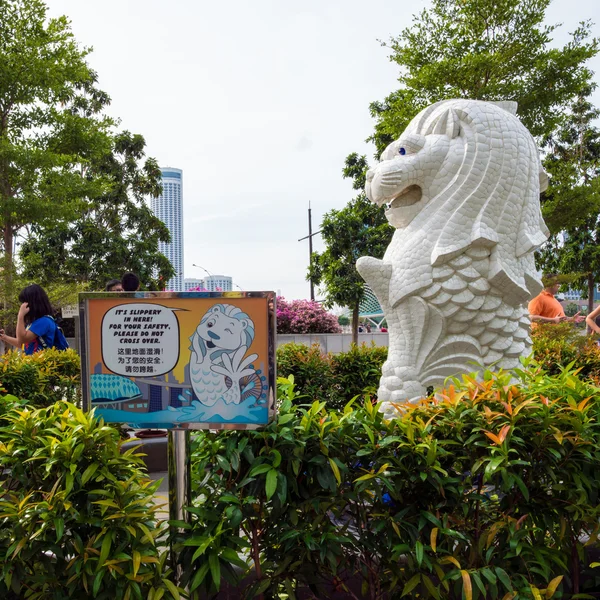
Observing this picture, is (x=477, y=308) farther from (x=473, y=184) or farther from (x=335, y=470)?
(x=335, y=470)

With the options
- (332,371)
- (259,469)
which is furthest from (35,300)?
(259,469)

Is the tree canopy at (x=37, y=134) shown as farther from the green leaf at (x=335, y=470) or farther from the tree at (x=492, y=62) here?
the green leaf at (x=335, y=470)

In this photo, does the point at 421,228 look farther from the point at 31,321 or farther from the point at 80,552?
the point at 31,321

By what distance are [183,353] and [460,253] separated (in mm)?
2165

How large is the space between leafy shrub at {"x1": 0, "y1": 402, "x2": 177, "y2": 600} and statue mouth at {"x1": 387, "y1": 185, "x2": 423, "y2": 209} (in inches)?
106

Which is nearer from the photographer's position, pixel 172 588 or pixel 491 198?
pixel 172 588

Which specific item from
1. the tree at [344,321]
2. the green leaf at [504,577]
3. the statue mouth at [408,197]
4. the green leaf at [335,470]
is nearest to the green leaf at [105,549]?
the green leaf at [335,470]

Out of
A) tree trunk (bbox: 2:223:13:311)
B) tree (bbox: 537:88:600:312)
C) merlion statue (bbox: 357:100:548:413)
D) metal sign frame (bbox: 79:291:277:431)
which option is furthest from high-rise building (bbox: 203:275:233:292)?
tree (bbox: 537:88:600:312)

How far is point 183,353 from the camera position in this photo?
1988mm

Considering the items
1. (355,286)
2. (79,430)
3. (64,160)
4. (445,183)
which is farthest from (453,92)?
(79,430)

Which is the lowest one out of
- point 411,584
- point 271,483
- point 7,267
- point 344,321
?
point 411,584

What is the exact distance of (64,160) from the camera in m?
11.2

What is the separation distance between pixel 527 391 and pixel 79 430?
1.62 m

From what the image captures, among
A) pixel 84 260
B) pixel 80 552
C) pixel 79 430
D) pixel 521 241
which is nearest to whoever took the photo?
pixel 80 552
